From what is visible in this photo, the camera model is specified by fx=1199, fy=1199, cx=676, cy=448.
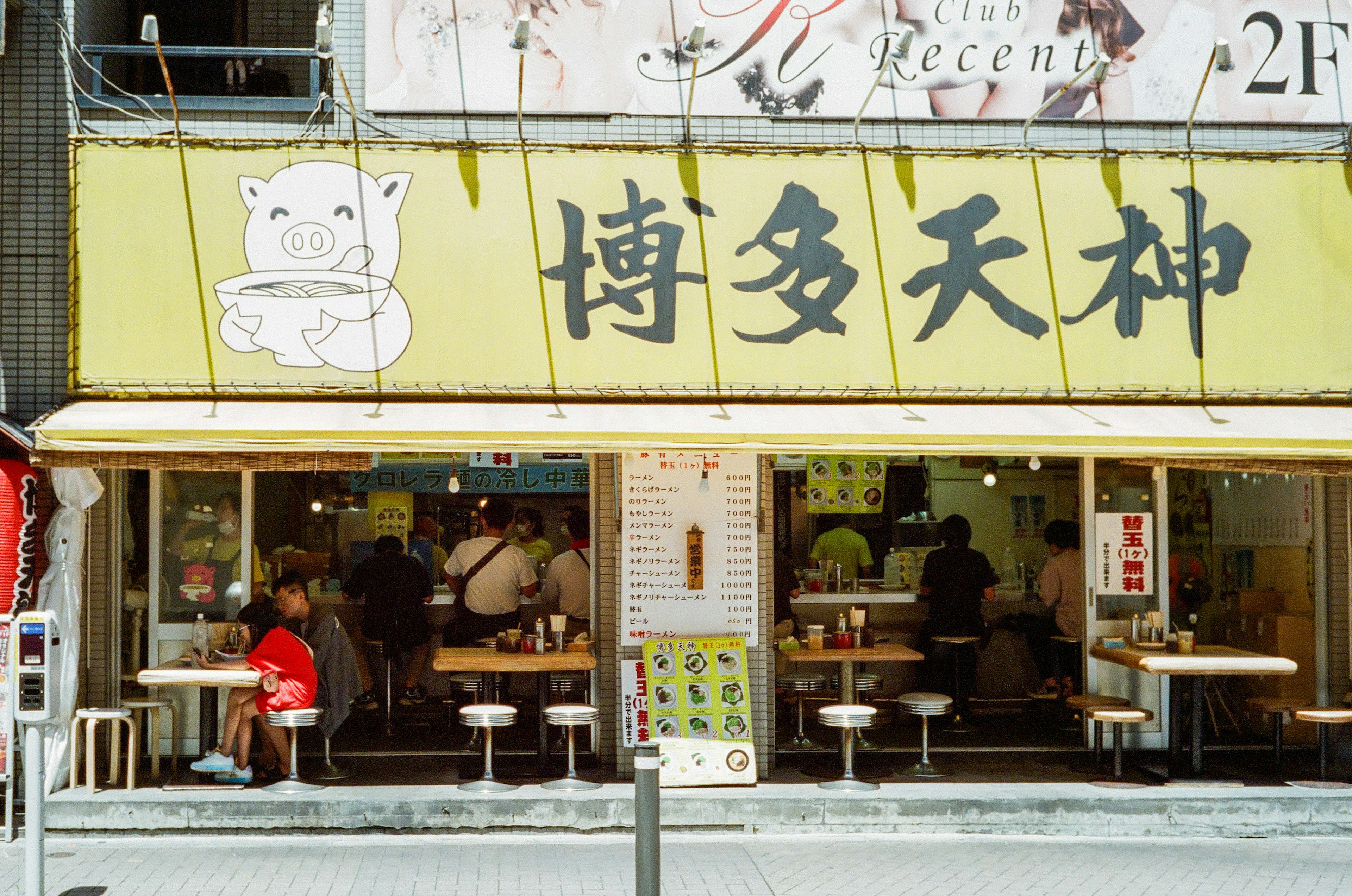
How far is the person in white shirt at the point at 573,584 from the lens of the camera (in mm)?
11609

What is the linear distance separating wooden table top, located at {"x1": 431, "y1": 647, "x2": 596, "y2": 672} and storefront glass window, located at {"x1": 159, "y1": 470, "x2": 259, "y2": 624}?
210 centimetres

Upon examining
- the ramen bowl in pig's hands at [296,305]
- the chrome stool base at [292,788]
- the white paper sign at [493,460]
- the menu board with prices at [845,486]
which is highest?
the ramen bowl in pig's hands at [296,305]

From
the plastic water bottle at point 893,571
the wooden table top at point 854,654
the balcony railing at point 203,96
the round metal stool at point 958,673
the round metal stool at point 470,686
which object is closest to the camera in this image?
the balcony railing at point 203,96

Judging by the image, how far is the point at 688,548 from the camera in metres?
9.99

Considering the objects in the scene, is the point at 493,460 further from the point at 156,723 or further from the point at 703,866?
the point at 703,866

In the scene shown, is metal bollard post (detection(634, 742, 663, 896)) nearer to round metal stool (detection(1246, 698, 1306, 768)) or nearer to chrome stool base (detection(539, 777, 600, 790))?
chrome stool base (detection(539, 777, 600, 790))

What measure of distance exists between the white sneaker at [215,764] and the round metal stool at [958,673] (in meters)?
7.00

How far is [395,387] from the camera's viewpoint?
9.59 m

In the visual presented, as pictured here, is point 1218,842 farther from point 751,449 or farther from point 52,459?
point 52,459

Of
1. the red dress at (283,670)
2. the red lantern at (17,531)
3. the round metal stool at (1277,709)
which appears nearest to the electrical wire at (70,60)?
the red lantern at (17,531)

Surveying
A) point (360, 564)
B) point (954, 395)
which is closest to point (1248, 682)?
point (954, 395)

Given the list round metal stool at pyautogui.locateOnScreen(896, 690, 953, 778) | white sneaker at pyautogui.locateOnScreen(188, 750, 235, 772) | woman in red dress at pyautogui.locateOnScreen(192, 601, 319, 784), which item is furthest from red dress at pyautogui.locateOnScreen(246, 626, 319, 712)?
round metal stool at pyautogui.locateOnScreen(896, 690, 953, 778)

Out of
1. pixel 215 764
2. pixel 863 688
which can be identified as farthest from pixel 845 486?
pixel 215 764

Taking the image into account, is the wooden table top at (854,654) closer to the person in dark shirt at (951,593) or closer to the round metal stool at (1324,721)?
the person in dark shirt at (951,593)
